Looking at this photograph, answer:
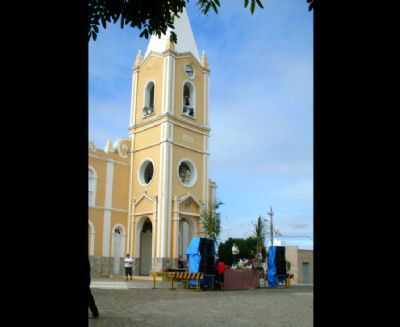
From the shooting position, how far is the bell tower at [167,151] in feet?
93.9

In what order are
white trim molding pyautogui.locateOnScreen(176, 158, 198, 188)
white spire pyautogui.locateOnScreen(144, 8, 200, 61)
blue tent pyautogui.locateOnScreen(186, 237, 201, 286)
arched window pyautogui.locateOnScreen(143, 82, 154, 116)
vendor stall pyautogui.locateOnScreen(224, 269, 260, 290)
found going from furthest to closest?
white spire pyautogui.locateOnScreen(144, 8, 200, 61) → arched window pyautogui.locateOnScreen(143, 82, 154, 116) → white trim molding pyautogui.locateOnScreen(176, 158, 198, 188) → vendor stall pyautogui.locateOnScreen(224, 269, 260, 290) → blue tent pyautogui.locateOnScreen(186, 237, 201, 286)

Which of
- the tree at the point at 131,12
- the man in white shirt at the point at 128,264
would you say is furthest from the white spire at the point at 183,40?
the tree at the point at 131,12

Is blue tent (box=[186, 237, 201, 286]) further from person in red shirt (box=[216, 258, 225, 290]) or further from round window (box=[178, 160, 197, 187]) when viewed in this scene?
round window (box=[178, 160, 197, 187])

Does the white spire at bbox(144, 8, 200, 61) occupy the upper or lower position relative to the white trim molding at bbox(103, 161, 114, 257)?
upper

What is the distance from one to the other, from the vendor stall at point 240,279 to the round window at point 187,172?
10564mm

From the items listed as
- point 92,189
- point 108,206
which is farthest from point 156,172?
point 92,189

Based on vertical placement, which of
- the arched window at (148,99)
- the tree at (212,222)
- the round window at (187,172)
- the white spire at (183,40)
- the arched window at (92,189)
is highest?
the white spire at (183,40)

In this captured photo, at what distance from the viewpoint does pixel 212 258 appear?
19906mm

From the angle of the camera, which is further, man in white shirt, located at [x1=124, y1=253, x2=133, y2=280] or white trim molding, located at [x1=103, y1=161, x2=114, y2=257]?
white trim molding, located at [x1=103, y1=161, x2=114, y2=257]

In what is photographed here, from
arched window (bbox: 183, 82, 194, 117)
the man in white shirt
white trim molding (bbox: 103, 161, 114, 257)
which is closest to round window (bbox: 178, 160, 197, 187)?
arched window (bbox: 183, 82, 194, 117)

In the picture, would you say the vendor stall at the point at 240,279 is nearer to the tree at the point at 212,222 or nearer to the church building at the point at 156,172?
the tree at the point at 212,222

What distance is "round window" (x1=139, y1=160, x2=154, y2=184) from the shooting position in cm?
3106

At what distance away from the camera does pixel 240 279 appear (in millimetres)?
20469
